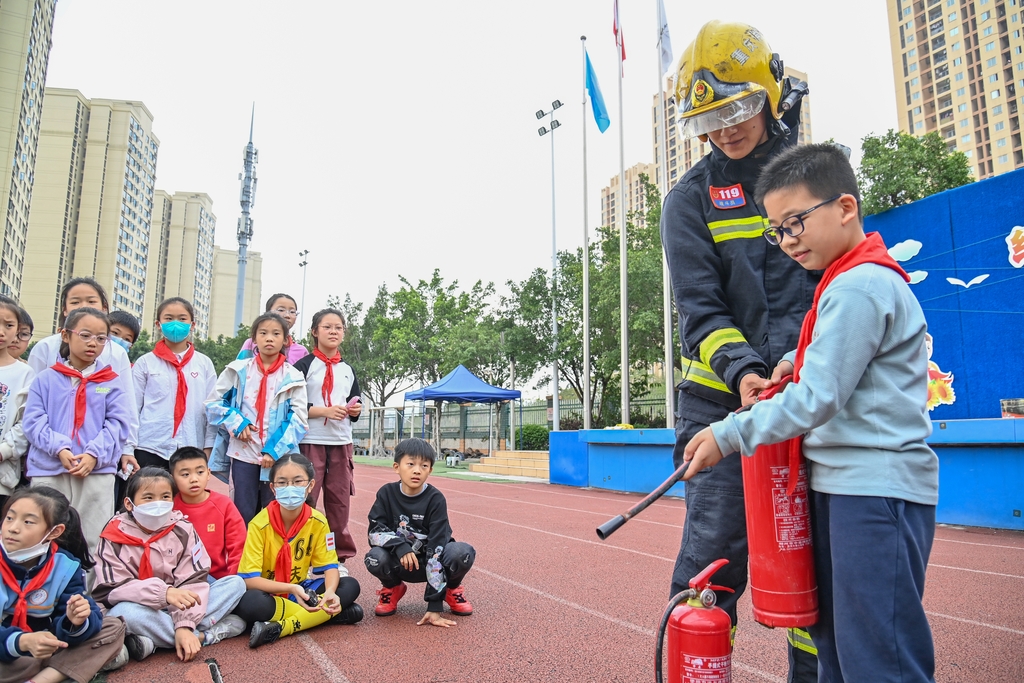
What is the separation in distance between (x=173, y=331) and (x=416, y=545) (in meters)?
2.22

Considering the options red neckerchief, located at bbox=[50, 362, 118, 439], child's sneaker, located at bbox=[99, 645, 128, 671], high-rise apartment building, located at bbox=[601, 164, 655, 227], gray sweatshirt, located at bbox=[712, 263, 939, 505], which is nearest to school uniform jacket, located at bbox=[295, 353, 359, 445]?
red neckerchief, located at bbox=[50, 362, 118, 439]

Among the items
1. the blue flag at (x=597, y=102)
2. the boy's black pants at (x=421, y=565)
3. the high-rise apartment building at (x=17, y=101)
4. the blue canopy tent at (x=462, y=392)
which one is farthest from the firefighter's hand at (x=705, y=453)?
the high-rise apartment building at (x=17, y=101)

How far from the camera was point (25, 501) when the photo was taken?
9.14 feet

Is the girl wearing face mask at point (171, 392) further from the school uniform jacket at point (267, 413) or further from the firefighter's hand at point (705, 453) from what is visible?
the firefighter's hand at point (705, 453)

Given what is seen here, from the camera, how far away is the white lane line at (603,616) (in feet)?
9.13

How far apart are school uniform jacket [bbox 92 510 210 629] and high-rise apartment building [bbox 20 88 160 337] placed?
70998mm

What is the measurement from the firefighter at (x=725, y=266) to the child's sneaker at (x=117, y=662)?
2569mm

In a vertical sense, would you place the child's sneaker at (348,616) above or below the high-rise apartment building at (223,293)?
below

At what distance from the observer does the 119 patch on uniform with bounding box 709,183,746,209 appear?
199 centimetres

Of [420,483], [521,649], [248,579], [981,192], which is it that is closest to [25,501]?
[248,579]

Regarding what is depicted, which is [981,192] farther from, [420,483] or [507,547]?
[420,483]

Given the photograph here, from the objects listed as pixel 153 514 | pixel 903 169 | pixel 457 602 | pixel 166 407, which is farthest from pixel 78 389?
pixel 903 169

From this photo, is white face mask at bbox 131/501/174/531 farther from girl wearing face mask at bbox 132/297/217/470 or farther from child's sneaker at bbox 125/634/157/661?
girl wearing face mask at bbox 132/297/217/470

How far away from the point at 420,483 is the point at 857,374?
2.96m
